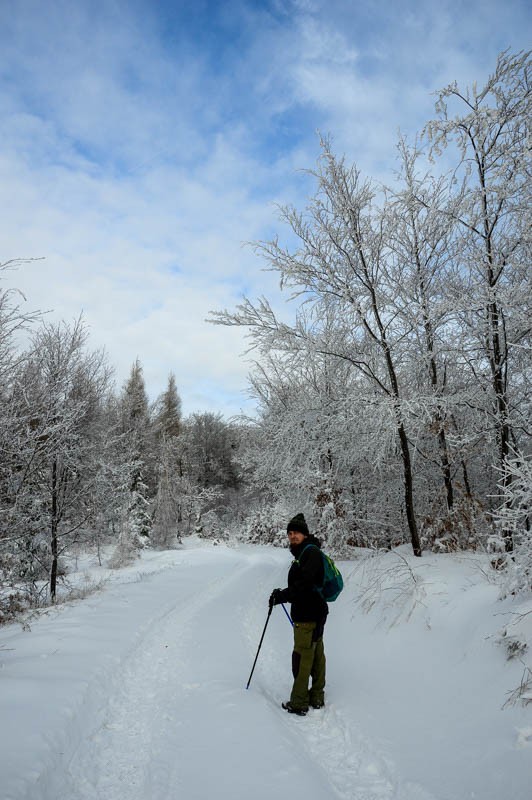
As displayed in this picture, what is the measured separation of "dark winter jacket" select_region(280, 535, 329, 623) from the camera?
14.4ft

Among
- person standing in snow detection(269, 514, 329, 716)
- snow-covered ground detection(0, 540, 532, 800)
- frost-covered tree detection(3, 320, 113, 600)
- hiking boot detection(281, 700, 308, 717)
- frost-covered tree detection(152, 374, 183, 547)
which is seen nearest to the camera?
snow-covered ground detection(0, 540, 532, 800)

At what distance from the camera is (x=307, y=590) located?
174 inches

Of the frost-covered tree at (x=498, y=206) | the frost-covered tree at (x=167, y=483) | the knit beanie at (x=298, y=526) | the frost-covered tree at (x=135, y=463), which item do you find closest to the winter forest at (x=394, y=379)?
the frost-covered tree at (x=498, y=206)

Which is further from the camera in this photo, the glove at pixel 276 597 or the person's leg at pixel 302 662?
the glove at pixel 276 597

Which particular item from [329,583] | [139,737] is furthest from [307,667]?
[139,737]

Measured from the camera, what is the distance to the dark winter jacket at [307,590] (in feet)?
14.4

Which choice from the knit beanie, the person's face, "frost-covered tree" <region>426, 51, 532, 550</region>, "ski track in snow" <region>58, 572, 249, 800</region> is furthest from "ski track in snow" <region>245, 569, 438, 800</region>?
"frost-covered tree" <region>426, 51, 532, 550</region>

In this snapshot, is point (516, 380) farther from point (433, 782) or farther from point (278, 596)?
point (433, 782)

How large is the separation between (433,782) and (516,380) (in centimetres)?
635

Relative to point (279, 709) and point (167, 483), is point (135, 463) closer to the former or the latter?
point (167, 483)

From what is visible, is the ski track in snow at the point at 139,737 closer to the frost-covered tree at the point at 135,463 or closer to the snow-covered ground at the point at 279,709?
the snow-covered ground at the point at 279,709

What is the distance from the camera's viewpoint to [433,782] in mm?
2891

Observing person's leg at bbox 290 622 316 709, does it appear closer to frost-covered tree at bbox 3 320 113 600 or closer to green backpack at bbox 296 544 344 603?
green backpack at bbox 296 544 344 603

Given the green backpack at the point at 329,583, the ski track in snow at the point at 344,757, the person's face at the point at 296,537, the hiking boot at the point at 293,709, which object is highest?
the person's face at the point at 296,537
